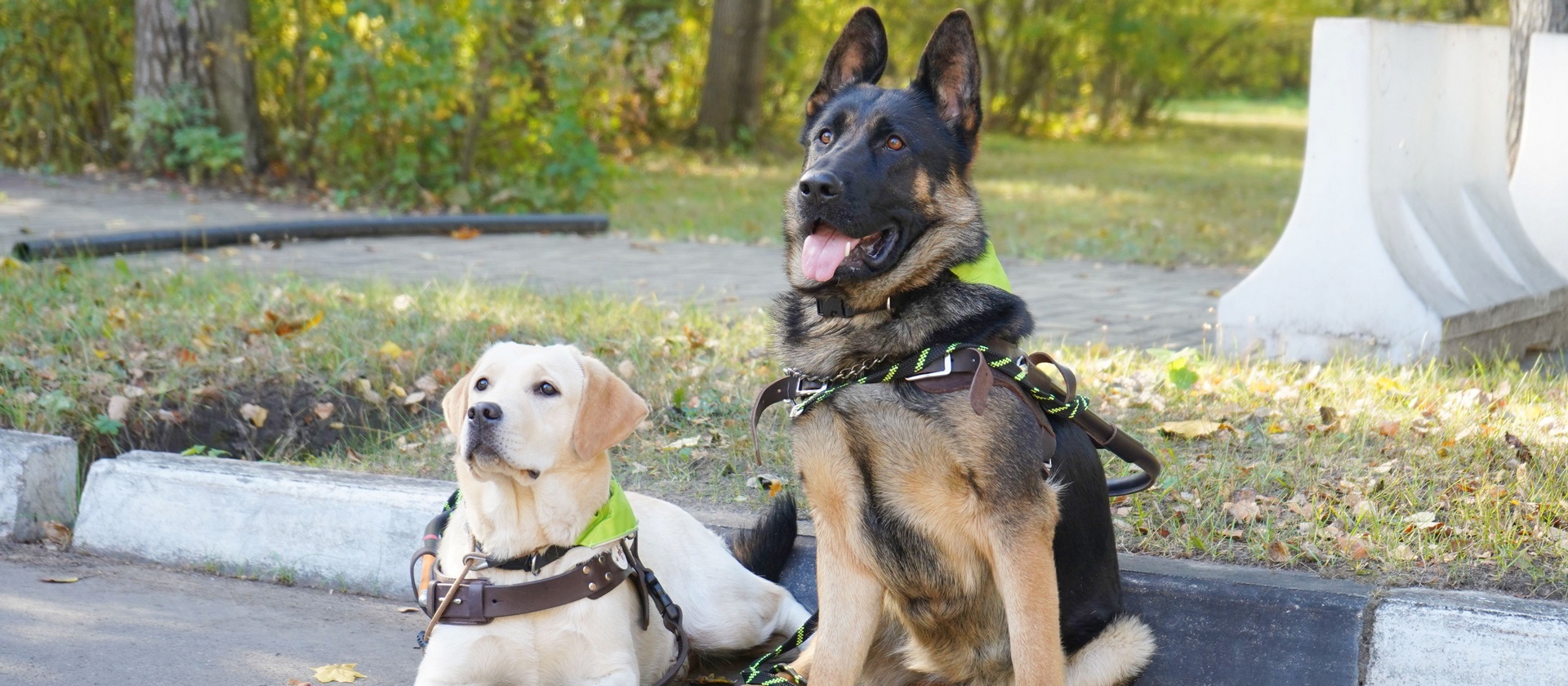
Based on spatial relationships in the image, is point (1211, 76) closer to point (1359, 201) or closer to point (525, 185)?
point (525, 185)

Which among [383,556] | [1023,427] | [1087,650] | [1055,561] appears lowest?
[383,556]

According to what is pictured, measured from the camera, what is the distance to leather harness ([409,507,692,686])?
3.37 metres

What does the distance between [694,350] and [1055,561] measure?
3.12 m

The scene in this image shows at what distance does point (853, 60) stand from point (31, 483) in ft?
11.4

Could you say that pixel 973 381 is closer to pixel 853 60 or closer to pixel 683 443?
pixel 853 60

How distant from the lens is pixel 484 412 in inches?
128

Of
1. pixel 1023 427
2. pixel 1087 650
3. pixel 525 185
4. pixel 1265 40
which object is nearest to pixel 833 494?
pixel 1023 427

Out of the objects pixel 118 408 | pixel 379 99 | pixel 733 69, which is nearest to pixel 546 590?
pixel 118 408

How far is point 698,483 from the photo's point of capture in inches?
191

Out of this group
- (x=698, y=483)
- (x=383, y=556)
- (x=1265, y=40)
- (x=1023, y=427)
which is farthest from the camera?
(x=1265, y=40)

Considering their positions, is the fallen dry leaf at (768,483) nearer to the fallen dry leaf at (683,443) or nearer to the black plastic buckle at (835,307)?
the fallen dry leaf at (683,443)

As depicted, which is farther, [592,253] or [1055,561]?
[592,253]

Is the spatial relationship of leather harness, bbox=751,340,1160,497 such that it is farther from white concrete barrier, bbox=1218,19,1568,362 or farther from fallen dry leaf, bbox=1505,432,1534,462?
white concrete barrier, bbox=1218,19,1568,362

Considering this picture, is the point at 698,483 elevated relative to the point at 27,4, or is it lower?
lower
